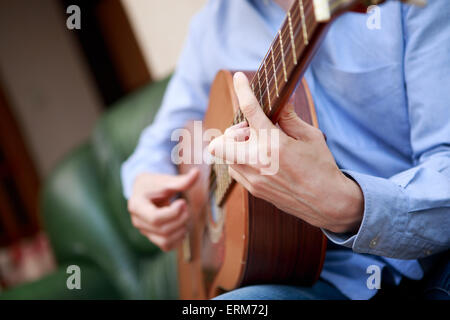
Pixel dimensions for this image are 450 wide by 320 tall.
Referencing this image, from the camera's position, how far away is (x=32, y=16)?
295 cm

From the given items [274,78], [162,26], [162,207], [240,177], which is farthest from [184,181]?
[162,26]

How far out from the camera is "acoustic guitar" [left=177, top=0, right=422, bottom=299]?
433 millimetres

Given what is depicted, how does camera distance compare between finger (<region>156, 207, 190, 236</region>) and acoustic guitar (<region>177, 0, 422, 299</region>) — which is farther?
finger (<region>156, 207, 190, 236</region>)

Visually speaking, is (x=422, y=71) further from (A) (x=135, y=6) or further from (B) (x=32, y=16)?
(B) (x=32, y=16)

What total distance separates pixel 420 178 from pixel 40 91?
2979mm

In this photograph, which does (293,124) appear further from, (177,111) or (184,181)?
(177,111)

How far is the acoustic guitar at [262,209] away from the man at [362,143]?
32mm

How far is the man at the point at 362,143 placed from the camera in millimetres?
526

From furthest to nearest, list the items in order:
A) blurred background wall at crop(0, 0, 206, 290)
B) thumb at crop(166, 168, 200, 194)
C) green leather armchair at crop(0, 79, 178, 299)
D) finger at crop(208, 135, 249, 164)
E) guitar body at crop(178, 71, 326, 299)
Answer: blurred background wall at crop(0, 0, 206, 290), green leather armchair at crop(0, 79, 178, 299), thumb at crop(166, 168, 200, 194), guitar body at crop(178, 71, 326, 299), finger at crop(208, 135, 249, 164)

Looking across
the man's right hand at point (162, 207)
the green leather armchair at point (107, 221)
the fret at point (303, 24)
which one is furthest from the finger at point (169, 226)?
the fret at point (303, 24)

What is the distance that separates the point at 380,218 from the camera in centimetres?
53

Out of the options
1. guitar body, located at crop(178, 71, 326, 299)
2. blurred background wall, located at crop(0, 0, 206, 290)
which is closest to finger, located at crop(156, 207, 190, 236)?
guitar body, located at crop(178, 71, 326, 299)

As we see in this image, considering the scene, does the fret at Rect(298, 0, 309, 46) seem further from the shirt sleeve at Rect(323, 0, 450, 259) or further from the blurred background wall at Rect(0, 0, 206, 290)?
the blurred background wall at Rect(0, 0, 206, 290)
